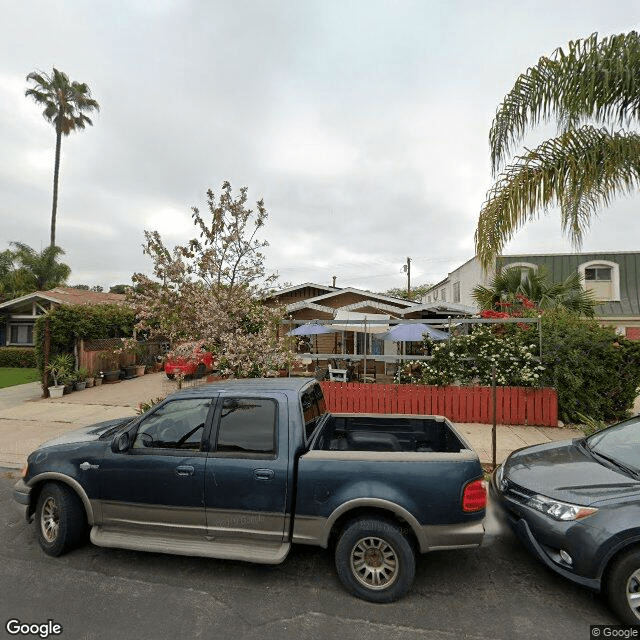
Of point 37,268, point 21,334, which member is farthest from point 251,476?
point 37,268

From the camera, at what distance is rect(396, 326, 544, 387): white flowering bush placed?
8055 millimetres

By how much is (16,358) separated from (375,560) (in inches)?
897

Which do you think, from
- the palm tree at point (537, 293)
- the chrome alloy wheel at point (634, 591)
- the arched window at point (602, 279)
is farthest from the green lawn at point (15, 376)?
the arched window at point (602, 279)

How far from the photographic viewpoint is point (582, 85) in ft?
18.6

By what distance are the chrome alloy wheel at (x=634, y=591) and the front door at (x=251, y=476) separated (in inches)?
100

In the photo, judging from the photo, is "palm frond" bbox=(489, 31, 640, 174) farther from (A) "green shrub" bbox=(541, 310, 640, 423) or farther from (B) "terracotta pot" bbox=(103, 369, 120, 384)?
(B) "terracotta pot" bbox=(103, 369, 120, 384)

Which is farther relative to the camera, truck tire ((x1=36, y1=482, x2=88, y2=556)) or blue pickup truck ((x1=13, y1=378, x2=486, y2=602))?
truck tire ((x1=36, y1=482, x2=88, y2=556))

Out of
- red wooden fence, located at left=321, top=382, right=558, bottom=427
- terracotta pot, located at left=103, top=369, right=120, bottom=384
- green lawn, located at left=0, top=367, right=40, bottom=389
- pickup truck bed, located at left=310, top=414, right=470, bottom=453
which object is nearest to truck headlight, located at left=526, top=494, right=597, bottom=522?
pickup truck bed, located at left=310, top=414, right=470, bottom=453

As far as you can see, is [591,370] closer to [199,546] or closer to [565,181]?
[565,181]

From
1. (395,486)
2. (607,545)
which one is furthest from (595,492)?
(395,486)

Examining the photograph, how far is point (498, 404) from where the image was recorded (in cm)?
809

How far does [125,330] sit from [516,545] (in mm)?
14979

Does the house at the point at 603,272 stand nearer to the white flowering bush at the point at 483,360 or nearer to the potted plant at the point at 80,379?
the white flowering bush at the point at 483,360

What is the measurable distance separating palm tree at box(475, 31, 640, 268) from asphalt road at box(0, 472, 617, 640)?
4.92 metres
